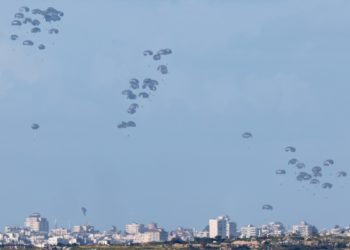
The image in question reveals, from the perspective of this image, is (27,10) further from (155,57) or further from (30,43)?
(155,57)

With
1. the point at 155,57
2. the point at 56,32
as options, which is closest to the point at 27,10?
the point at 56,32

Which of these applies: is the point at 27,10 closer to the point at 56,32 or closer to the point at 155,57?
the point at 56,32

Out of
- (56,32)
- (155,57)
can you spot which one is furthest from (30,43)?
(155,57)

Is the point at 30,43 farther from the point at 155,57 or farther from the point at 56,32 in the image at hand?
the point at 155,57
